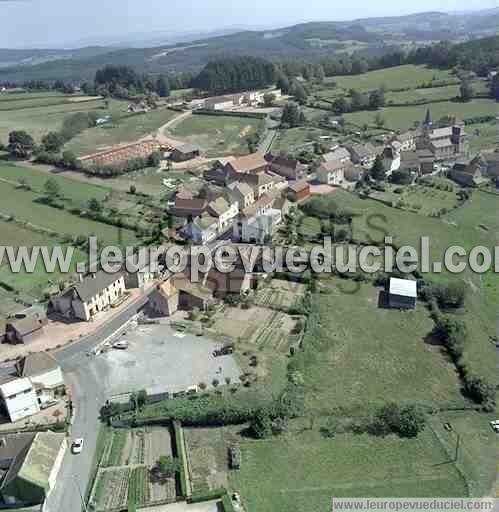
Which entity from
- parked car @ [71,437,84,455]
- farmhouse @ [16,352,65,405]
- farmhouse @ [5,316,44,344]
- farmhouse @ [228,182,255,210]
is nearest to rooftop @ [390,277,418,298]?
farmhouse @ [228,182,255,210]

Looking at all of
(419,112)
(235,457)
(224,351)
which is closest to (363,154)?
(419,112)

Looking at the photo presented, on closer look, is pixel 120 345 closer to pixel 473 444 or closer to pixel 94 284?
pixel 94 284

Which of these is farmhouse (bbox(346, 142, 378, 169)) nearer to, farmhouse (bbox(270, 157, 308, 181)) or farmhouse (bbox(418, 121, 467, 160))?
farmhouse (bbox(270, 157, 308, 181))

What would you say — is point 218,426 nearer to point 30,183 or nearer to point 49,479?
point 49,479

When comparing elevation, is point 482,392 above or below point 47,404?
below

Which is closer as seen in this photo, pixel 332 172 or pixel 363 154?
pixel 332 172

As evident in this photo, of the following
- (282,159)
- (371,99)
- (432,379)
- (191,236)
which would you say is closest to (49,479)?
(432,379)

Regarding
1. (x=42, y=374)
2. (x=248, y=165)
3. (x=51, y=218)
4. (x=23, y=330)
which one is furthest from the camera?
(x=248, y=165)
